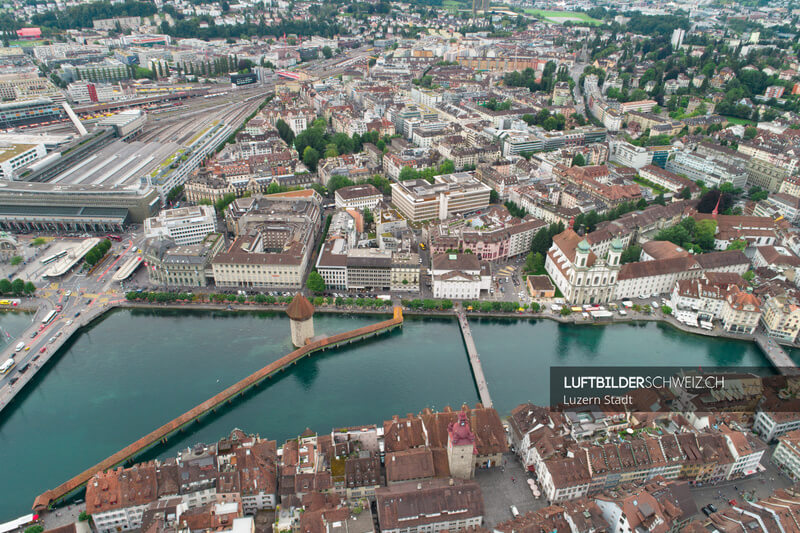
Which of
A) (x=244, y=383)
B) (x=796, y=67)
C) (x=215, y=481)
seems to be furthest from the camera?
(x=796, y=67)

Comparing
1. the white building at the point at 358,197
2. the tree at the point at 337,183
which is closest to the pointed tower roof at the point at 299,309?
the white building at the point at 358,197

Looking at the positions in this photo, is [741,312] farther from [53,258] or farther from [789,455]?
[53,258]

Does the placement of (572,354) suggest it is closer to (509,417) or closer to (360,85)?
(509,417)

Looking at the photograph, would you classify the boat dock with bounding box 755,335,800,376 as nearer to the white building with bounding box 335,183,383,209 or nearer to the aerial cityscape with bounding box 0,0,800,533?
the aerial cityscape with bounding box 0,0,800,533

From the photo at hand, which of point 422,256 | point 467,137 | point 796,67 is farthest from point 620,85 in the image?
point 422,256

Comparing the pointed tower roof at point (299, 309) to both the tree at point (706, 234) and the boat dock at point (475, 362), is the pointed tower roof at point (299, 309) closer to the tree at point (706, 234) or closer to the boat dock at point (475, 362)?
the boat dock at point (475, 362)

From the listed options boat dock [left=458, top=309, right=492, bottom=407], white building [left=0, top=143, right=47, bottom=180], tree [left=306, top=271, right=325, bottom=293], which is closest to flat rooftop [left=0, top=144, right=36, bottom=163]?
white building [left=0, top=143, right=47, bottom=180]

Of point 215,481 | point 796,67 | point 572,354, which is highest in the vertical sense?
point 796,67
